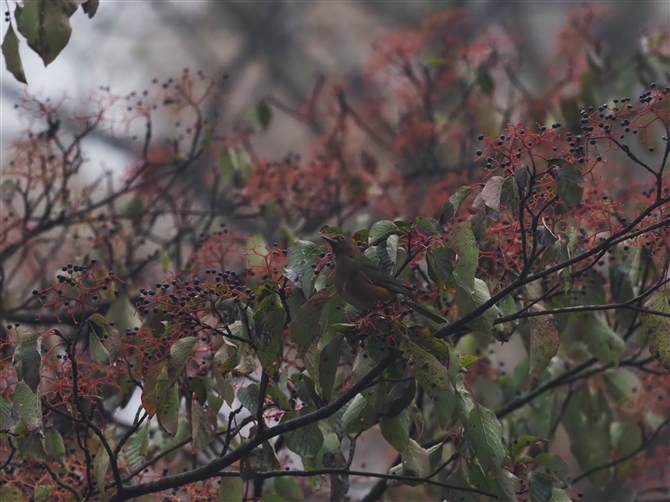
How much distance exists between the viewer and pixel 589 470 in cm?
300

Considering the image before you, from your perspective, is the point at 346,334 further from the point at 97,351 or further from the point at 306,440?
the point at 97,351

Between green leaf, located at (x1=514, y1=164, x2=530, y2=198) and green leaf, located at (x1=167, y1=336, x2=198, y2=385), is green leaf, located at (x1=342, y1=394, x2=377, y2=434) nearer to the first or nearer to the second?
green leaf, located at (x1=167, y1=336, x2=198, y2=385)

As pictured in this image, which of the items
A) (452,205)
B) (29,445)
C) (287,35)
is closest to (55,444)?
(29,445)

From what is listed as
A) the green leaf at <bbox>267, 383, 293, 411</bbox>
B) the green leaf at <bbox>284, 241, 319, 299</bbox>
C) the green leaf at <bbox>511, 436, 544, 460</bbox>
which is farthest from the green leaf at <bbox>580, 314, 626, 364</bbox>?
the green leaf at <bbox>284, 241, 319, 299</bbox>

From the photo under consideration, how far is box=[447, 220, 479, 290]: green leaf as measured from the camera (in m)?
1.84

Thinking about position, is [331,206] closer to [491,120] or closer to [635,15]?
[491,120]

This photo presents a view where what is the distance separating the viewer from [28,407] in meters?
1.75

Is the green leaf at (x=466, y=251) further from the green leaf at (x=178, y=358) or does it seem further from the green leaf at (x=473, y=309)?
the green leaf at (x=178, y=358)

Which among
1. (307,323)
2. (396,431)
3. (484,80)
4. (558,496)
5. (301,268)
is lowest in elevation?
(558,496)

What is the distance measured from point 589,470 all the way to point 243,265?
1.58 meters

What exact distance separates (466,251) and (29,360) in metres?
0.86

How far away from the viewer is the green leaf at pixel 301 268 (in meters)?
1.73

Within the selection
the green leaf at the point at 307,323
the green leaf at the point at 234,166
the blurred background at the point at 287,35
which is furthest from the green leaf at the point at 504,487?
the blurred background at the point at 287,35

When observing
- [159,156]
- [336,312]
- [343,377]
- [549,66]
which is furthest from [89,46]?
[336,312]
